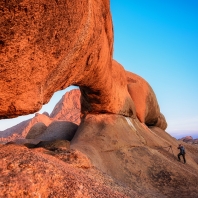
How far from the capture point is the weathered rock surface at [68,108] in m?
40.3

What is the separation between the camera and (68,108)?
4228 cm

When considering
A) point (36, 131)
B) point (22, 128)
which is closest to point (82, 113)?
point (36, 131)

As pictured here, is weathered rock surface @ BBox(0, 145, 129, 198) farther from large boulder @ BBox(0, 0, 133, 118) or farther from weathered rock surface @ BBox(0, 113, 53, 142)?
weathered rock surface @ BBox(0, 113, 53, 142)

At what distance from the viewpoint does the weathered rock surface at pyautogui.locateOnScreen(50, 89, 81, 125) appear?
132 ft

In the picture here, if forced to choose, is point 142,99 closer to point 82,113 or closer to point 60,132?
point 82,113

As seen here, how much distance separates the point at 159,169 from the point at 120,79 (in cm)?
479

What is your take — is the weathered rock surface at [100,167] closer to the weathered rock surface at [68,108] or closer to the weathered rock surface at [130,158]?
the weathered rock surface at [130,158]

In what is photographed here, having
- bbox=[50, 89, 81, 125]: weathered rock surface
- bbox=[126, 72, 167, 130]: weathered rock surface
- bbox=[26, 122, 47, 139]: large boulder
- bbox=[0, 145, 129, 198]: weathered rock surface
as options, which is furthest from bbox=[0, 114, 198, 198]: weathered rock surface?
bbox=[50, 89, 81, 125]: weathered rock surface

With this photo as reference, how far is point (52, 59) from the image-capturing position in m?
3.92

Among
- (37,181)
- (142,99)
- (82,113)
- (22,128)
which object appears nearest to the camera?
(37,181)

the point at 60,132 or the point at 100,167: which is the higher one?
the point at 100,167

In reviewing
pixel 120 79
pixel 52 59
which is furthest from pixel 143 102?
pixel 52 59

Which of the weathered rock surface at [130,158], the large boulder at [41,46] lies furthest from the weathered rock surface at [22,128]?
the large boulder at [41,46]

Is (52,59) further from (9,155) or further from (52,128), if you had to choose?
(52,128)
